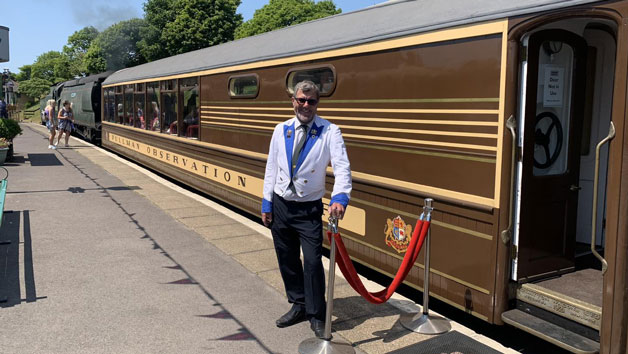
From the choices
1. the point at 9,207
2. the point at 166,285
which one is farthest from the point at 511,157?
the point at 9,207

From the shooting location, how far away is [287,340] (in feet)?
12.4

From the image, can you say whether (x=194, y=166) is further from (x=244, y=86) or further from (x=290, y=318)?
(x=290, y=318)

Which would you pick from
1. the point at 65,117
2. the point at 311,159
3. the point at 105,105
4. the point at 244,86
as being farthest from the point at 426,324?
the point at 65,117

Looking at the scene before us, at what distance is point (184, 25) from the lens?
40.5m

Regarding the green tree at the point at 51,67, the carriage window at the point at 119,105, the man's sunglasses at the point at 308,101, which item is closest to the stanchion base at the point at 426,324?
the man's sunglasses at the point at 308,101

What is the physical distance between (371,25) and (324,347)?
291cm

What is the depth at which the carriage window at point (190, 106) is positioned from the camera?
8.88 meters

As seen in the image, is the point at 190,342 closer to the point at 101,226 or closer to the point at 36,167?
the point at 101,226

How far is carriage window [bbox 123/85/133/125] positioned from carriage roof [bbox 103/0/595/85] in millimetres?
5376

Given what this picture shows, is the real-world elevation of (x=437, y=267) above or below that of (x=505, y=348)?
above

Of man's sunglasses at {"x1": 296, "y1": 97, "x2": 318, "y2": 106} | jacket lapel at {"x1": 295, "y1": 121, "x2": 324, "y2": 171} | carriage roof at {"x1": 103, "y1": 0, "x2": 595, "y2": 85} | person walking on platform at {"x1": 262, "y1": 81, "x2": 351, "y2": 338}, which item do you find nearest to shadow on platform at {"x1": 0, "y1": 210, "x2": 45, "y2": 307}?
person walking on platform at {"x1": 262, "y1": 81, "x2": 351, "y2": 338}

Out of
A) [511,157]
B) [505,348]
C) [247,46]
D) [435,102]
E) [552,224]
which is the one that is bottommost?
[505,348]

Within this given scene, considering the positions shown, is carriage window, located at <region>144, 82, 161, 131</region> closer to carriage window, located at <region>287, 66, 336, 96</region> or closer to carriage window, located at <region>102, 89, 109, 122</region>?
carriage window, located at <region>102, 89, 109, 122</region>

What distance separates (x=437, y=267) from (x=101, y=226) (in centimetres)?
481
